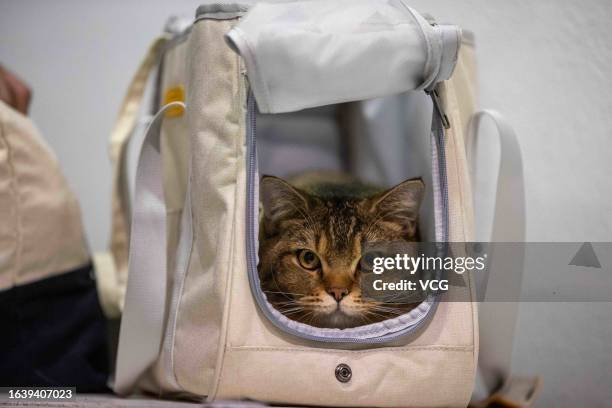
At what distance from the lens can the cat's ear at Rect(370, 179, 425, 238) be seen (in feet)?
2.89

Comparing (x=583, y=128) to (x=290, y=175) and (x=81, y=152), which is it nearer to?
(x=290, y=175)

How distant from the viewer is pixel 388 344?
765 millimetres

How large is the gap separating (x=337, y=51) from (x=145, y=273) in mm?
484

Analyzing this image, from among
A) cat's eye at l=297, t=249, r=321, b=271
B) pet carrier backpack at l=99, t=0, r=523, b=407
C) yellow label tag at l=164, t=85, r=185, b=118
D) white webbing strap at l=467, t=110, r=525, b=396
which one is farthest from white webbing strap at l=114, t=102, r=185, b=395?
white webbing strap at l=467, t=110, r=525, b=396

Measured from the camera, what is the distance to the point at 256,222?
777mm

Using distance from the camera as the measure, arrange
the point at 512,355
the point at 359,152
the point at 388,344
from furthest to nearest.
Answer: the point at 359,152 < the point at 512,355 < the point at 388,344

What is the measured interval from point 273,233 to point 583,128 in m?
0.55

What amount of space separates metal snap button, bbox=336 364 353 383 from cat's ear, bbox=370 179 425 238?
0.28m

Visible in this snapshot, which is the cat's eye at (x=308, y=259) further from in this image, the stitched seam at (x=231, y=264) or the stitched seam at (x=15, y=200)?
the stitched seam at (x=15, y=200)

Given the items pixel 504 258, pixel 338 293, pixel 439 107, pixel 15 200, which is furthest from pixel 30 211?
pixel 504 258

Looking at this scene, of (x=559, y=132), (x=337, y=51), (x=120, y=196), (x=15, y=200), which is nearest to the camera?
(x=337, y=51)

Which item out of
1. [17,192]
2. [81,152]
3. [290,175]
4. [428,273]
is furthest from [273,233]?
[81,152]

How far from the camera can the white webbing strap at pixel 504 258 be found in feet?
2.83

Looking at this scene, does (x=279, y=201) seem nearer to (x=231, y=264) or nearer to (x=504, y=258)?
(x=231, y=264)
